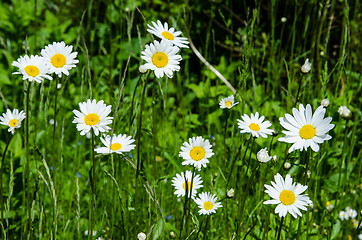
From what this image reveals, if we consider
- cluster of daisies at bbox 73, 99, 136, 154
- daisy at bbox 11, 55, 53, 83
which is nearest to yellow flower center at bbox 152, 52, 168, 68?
cluster of daisies at bbox 73, 99, 136, 154

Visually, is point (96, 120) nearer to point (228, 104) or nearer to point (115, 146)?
point (115, 146)

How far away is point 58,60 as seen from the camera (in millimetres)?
1117

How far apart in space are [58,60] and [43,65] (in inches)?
2.2

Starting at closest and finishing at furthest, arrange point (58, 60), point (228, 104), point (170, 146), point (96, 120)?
point (96, 120)
point (58, 60)
point (228, 104)
point (170, 146)

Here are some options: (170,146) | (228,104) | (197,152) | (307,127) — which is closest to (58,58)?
(197,152)

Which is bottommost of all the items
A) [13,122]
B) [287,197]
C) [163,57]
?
[287,197]

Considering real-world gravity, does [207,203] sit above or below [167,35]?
A: below

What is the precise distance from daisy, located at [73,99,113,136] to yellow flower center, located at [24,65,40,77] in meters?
0.16

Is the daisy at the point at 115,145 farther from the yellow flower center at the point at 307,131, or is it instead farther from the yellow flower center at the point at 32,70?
the yellow flower center at the point at 307,131

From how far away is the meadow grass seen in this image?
125cm

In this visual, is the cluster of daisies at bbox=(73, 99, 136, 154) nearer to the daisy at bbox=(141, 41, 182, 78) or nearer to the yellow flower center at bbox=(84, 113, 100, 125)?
the yellow flower center at bbox=(84, 113, 100, 125)

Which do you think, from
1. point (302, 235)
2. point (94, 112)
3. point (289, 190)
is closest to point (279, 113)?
point (302, 235)

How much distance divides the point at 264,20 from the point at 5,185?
2.07 meters

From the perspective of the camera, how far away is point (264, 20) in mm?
2959
